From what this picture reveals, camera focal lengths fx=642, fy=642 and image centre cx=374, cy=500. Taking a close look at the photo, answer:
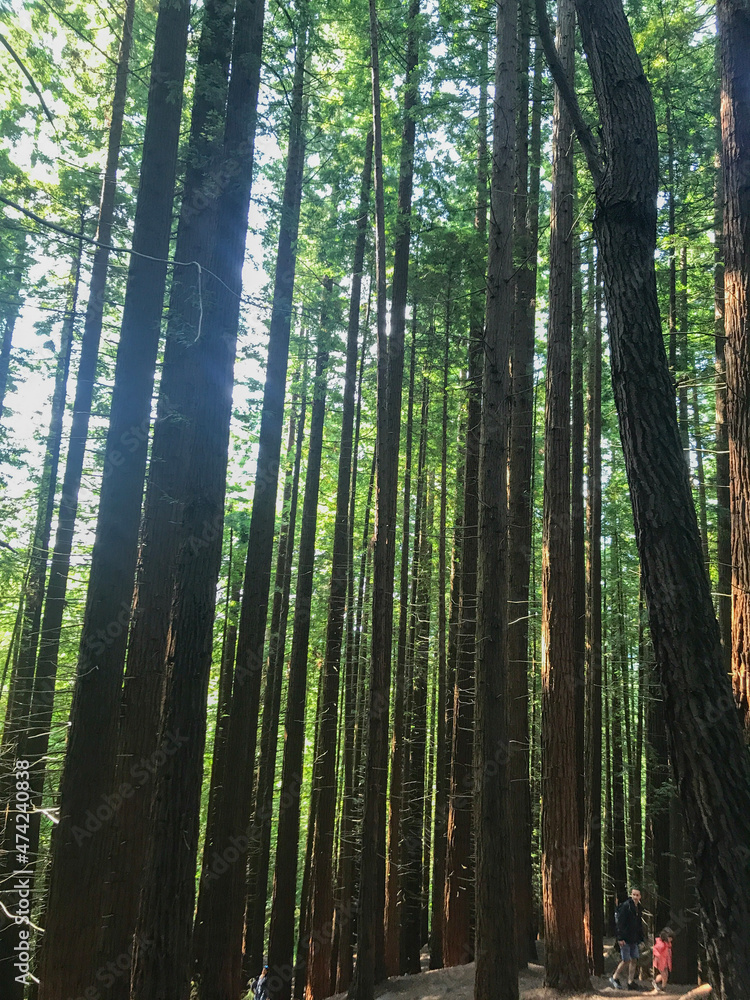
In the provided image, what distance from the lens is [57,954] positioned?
20.2ft

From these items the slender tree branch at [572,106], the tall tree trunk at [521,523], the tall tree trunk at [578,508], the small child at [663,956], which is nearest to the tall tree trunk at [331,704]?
the tall tree trunk at [521,523]

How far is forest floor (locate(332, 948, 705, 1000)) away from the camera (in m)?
8.66

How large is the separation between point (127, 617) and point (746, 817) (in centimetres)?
601

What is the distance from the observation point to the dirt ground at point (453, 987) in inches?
341

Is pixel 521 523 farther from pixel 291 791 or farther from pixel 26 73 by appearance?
pixel 26 73

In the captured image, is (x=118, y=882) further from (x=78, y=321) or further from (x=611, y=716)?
(x=611, y=716)

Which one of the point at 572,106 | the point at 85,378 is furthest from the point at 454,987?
the point at 85,378

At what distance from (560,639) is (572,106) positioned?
581cm

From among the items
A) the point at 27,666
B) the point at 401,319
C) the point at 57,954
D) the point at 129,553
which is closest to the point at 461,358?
the point at 401,319

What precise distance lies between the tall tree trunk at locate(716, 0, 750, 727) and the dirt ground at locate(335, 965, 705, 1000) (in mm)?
5736

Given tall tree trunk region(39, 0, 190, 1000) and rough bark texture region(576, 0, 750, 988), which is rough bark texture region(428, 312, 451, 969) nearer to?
tall tree trunk region(39, 0, 190, 1000)

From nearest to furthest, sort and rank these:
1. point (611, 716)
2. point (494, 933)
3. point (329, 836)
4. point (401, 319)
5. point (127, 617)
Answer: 1. point (494, 933)
2. point (127, 617)
3. point (401, 319)
4. point (329, 836)
5. point (611, 716)

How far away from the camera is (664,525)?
3510mm

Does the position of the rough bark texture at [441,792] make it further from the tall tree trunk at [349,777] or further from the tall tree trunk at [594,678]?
the tall tree trunk at [594,678]
